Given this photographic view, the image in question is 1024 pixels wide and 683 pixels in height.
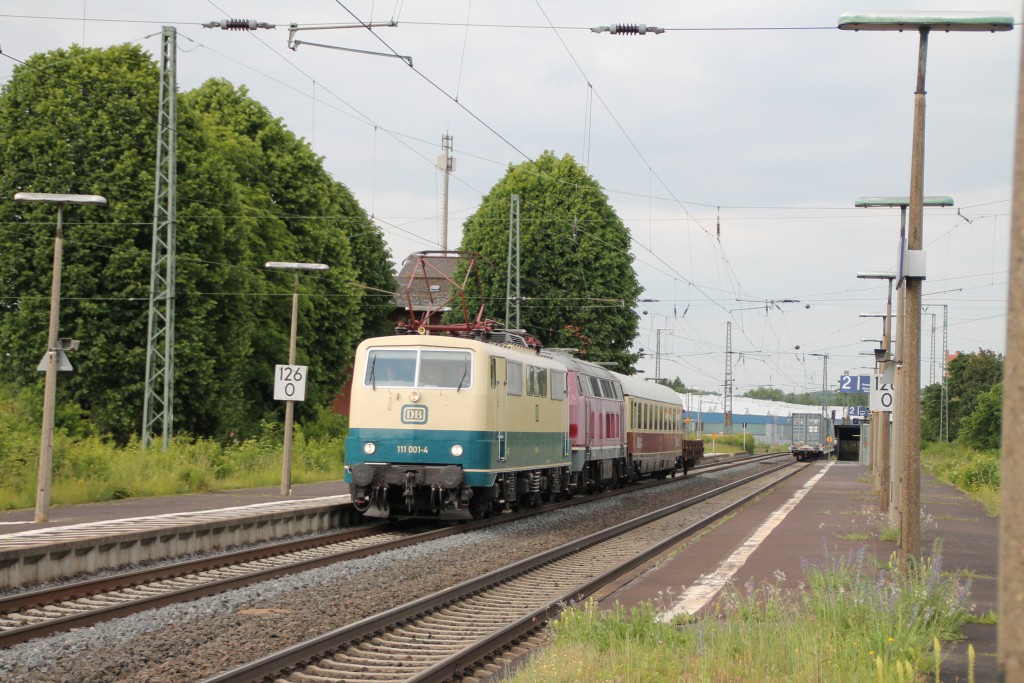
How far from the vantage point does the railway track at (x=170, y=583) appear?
11297 millimetres

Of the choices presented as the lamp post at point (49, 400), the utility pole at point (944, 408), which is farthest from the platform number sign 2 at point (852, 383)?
the lamp post at point (49, 400)

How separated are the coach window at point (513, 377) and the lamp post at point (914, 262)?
921 cm

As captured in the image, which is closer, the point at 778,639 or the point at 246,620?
the point at 778,639

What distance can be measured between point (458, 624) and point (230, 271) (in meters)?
27.8

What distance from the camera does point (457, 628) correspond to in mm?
11766

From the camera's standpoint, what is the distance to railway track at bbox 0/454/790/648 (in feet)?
37.1

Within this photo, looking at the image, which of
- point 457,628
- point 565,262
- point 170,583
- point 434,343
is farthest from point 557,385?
point 565,262

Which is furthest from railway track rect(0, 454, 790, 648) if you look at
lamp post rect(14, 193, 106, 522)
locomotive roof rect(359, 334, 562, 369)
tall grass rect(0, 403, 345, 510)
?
tall grass rect(0, 403, 345, 510)

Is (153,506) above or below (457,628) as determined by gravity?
above

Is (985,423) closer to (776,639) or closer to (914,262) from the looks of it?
(914,262)

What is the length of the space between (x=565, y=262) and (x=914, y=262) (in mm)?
41500

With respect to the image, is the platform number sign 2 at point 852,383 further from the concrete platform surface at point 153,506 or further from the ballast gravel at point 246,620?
the ballast gravel at point 246,620

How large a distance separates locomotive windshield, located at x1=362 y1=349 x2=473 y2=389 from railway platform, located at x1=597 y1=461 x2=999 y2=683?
4976 mm

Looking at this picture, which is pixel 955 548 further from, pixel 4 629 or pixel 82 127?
pixel 82 127
